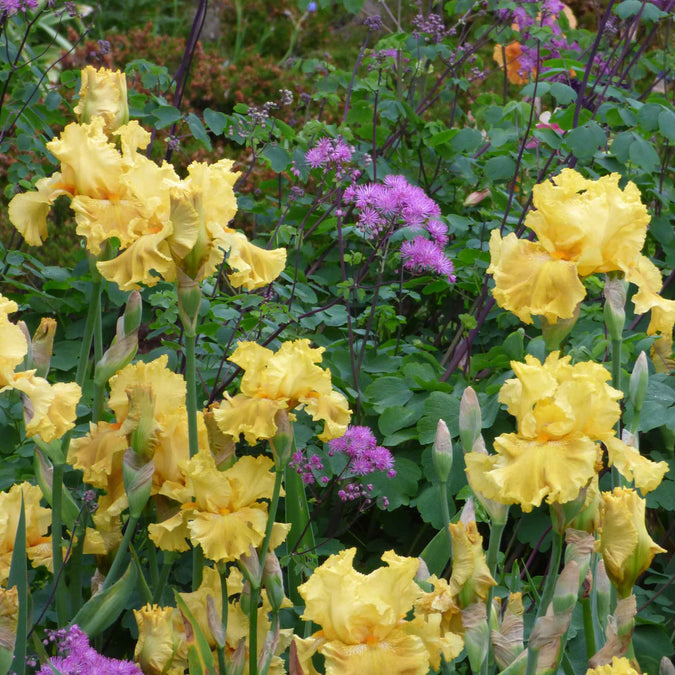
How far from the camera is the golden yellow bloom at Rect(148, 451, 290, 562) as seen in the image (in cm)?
127

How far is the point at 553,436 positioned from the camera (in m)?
1.20

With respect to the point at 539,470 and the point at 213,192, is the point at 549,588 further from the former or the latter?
the point at 213,192

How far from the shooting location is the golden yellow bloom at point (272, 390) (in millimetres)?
1269

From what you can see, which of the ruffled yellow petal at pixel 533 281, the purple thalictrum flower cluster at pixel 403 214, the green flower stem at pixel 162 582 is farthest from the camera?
the purple thalictrum flower cluster at pixel 403 214

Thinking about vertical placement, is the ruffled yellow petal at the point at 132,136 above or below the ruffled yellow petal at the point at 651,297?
above

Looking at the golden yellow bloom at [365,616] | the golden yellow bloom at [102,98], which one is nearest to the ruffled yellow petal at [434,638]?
the golden yellow bloom at [365,616]

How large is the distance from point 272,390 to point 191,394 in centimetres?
13

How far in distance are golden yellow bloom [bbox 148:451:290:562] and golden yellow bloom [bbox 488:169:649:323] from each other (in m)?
0.48

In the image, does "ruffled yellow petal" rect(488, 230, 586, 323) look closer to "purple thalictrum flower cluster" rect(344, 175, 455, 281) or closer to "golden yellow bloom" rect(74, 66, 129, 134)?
"purple thalictrum flower cluster" rect(344, 175, 455, 281)

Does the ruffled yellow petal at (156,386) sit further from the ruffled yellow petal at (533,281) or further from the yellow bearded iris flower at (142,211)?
the ruffled yellow petal at (533,281)

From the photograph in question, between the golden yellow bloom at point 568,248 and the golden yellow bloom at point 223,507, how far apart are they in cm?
48

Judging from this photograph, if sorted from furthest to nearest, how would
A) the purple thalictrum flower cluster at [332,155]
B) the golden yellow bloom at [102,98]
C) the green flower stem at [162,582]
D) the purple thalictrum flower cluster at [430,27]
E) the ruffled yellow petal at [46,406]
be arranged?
the purple thalictrum flower cluster at [430,27] → the purple thalictrum flower cluster at [332,155] → the golden yellow bloom at [102,98] → the green flower stem at [162,582] → the ruffled yellow petal at [46,406]

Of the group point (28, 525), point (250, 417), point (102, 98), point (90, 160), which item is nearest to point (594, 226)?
point (250, 417)

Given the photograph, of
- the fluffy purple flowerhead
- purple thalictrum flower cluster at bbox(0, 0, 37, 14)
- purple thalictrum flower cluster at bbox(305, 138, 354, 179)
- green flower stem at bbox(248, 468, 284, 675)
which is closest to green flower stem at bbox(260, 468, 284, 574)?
green flower stem at bbox(248, 468, 284, 675)
